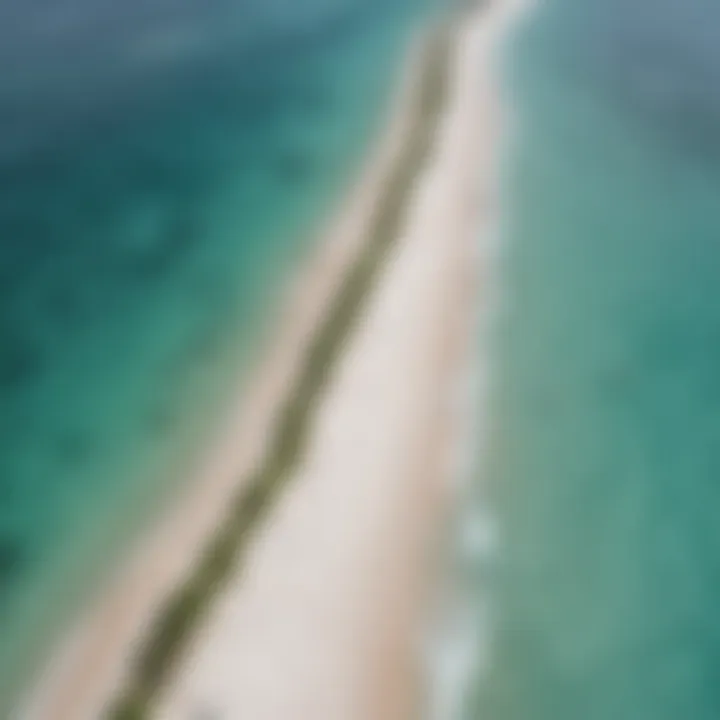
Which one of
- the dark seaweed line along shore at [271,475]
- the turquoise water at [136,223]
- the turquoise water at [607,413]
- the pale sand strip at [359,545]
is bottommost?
the turquoise water at [607,413]

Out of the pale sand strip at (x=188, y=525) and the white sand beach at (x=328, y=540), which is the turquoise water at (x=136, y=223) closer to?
the pale sand strip at (x=188, y=525)

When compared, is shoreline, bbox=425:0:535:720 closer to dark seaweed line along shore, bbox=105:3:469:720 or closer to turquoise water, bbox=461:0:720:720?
turquoise water, bbox=461:0:720:720

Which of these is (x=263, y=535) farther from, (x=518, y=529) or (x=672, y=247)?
(x=672, y=247)

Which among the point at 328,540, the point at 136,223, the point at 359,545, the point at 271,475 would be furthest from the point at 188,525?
the point at 136,223

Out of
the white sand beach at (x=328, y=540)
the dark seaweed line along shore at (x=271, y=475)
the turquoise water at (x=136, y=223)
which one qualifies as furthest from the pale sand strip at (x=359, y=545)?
the turquoise water at (x=136, y=223)

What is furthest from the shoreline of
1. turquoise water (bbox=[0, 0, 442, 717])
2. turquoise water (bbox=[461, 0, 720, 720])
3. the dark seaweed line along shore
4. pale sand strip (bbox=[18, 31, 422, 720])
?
turquoise water (bbox=[0, 0, 442, 717])

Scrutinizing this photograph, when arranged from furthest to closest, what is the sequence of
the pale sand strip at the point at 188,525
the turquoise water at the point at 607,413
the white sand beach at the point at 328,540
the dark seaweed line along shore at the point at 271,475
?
the turquoise water at the point at 607,413
the pale sand strip at the point at 188,525
the dark seaweed line along shore at the point at 271,475
the white sand beach at the point at 328,540
